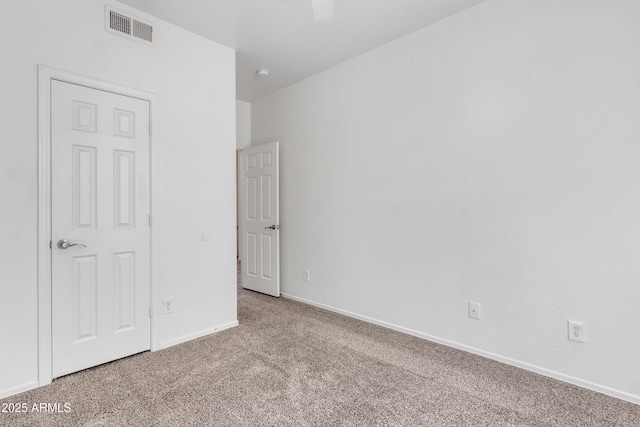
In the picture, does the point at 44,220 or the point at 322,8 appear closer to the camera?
the point at 322,8

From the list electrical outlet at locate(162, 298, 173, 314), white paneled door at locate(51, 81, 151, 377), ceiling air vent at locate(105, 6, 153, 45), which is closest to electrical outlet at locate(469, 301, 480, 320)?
electrical outlet at locate(162, 298, 173, 314)

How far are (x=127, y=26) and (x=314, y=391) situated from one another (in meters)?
2.95

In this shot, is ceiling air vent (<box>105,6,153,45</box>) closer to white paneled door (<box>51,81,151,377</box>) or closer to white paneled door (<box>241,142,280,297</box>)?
white paneled door (<box>51,81,151,377</box>)

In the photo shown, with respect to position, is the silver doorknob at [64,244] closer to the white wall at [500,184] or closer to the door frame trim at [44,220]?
the door frame trim at [44,220]

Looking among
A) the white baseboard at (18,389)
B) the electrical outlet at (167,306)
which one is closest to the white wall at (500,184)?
the electrical outlet at (167,306)

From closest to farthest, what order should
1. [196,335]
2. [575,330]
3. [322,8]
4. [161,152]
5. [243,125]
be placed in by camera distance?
[322,8] < [575,330] < [161,152] < [196,335] < [243,125]

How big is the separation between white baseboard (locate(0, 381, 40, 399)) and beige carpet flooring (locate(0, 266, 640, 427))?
0.14 feet

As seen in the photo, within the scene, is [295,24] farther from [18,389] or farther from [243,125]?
[18,389]

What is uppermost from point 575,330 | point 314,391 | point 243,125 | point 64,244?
point 243,125

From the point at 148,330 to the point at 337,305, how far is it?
1.86 metres

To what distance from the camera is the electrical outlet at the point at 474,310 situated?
99.0 inches

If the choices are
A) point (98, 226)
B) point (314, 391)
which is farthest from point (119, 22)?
point (314, 391)

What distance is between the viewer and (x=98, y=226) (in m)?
2.33

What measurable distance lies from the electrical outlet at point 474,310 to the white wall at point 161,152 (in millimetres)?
2139
